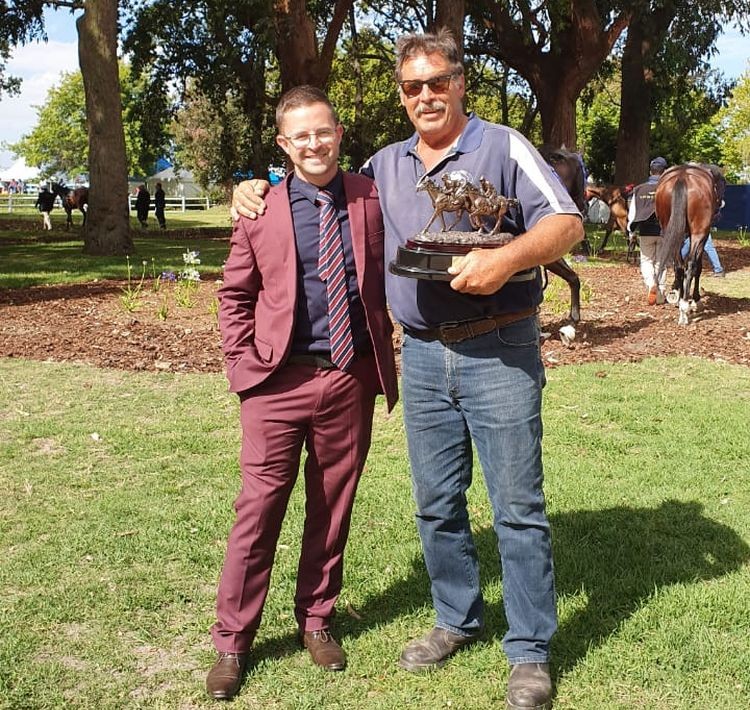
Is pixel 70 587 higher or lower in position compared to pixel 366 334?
lower

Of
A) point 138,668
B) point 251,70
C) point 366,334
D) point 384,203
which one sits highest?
point 251,70

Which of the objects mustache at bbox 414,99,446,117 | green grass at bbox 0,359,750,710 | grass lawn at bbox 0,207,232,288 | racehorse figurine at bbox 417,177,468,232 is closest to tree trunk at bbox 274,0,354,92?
grass lawn at bbox 0,207,232,288

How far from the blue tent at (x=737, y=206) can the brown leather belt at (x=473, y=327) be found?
3465 cm

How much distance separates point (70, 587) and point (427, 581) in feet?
5.39

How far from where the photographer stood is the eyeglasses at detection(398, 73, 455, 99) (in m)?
3.19

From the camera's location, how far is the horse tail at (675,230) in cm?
1113

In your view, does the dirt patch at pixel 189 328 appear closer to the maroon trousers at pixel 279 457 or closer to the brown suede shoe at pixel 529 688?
the maroon trousers at pixel 279 457

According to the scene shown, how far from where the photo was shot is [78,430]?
22.5ft

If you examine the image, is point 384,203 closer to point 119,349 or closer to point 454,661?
point 454,661

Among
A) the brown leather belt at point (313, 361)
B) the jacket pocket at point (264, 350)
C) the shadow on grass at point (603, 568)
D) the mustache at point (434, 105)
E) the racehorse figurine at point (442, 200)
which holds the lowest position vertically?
the shadow on grass at point (603, 568)

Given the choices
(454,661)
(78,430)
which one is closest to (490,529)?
(454,661)

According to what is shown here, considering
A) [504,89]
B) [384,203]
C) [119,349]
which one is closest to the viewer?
[384,203]

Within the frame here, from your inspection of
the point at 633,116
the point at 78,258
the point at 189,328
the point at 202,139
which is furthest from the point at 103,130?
the point at 202,139

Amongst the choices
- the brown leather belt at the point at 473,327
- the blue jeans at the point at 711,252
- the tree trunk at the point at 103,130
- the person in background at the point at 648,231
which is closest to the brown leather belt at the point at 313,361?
the brown leather belt at the point at 473,327
